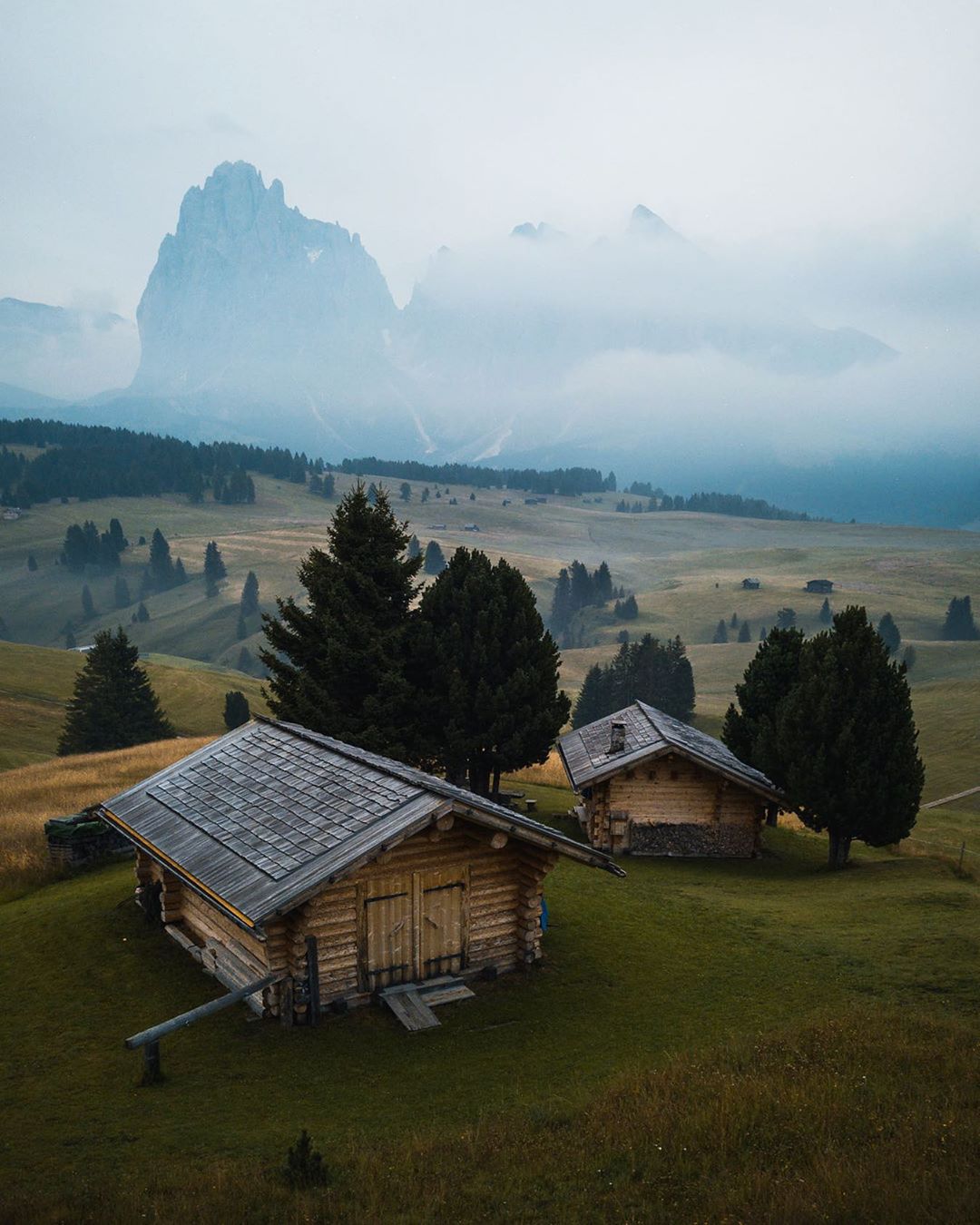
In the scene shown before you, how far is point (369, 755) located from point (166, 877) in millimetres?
5653

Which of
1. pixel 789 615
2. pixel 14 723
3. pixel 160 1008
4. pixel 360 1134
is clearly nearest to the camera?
pixel 360 1134

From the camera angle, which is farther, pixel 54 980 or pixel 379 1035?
pixel 54 980

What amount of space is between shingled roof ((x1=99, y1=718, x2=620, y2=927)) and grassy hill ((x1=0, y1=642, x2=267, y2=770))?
5347 cm

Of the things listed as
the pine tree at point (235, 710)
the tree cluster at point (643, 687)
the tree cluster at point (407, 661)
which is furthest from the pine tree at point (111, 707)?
the tree cluster at point (643, 687)

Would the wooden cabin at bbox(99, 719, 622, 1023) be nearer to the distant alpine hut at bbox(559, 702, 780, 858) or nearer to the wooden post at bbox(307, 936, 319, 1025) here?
the wooden post at bbox(307, 936, 319, 1025)

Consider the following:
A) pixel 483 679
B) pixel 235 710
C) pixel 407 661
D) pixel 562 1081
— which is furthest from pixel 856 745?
pixel 235 710

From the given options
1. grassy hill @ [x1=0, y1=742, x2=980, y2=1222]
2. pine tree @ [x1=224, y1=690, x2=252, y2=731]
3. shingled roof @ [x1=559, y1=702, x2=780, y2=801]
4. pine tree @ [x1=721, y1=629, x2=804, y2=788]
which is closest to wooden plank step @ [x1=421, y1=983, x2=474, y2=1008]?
grassy hill @ [x1=0, y1=742, x2=980, y2=1222]

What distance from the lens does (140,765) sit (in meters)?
43.7

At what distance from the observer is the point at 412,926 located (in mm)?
18172

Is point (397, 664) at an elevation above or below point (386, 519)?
below

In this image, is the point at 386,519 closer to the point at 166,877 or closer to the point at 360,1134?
the point at 166,877

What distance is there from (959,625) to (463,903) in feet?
647

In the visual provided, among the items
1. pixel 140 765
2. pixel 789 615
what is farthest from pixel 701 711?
pixel 140 765

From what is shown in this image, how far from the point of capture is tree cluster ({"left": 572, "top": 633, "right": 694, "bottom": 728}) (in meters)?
116
